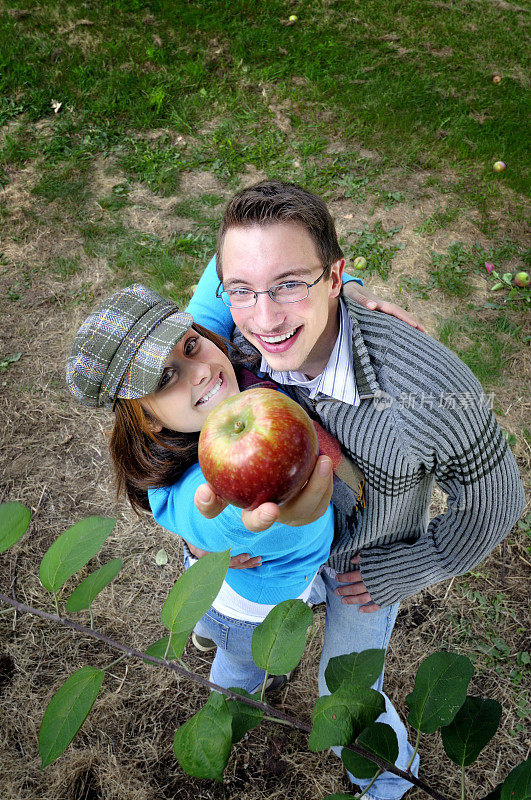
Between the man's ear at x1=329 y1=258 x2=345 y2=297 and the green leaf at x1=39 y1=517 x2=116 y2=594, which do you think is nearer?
the green leaf at x1=39 y1=517 x2=116 y2=594

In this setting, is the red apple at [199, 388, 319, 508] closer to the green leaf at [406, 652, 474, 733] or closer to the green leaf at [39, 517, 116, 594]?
the green leaf at [39, 517, 116, 594]

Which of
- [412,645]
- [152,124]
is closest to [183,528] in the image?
[412,645]

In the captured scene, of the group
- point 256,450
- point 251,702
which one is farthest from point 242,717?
point 256,450

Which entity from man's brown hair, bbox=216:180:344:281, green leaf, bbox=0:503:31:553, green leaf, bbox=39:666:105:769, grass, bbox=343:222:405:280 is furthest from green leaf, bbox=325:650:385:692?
grass, bbox=343:222:405:280

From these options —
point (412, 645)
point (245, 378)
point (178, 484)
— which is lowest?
point (412, 645)

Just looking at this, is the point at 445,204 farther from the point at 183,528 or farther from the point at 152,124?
the point at 183,528

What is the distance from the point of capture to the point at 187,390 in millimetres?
1389

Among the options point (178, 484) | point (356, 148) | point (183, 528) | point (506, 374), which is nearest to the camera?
point (183, 528)

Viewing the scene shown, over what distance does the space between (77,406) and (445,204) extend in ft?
9.14

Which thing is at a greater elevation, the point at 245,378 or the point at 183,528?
the point at 245,378

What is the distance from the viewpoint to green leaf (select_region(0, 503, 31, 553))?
779 millimetres

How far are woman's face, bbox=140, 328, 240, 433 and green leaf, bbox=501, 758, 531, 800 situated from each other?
0.97 m

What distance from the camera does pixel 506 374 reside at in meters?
3.06

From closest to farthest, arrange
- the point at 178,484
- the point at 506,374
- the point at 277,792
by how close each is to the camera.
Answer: the point at 178,484 → the point at 277,792 → the point at 506,374
